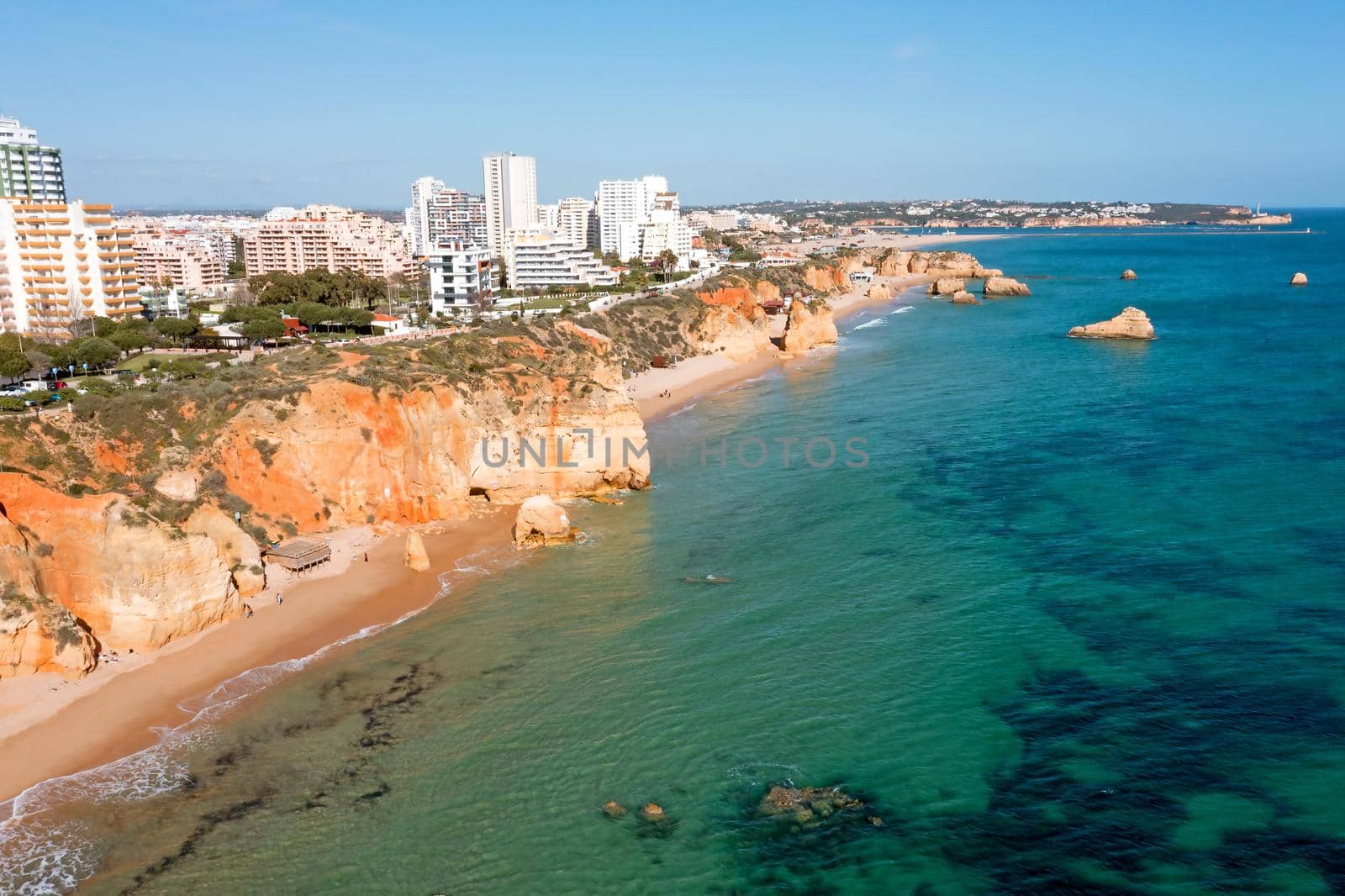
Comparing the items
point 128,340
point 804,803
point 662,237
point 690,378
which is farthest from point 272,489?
point 662,237

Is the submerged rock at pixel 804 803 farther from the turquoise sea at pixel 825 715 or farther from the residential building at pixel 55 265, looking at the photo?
the residential building at pixel 55 265

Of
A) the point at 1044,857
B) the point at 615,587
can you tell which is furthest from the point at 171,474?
the point at 1044,857

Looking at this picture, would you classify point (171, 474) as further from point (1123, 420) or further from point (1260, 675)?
point (1123, 420)

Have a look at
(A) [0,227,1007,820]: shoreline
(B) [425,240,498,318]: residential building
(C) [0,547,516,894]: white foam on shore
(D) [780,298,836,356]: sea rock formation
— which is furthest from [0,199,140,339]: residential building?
(C) [0,547,516,894]: white foam on shore

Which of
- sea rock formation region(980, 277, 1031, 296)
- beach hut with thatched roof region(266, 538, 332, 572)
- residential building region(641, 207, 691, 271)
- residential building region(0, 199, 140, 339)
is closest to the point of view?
beach hut with thatched roof region(266, 538, 332, 572)

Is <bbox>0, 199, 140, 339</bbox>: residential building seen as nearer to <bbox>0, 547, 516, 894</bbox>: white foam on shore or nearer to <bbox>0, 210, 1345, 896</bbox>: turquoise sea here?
<bbox>0, 210, 1345, 896</bbox>: turquoise sea

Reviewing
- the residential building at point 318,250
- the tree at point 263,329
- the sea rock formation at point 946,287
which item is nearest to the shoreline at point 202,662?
the tree at point 263,329
